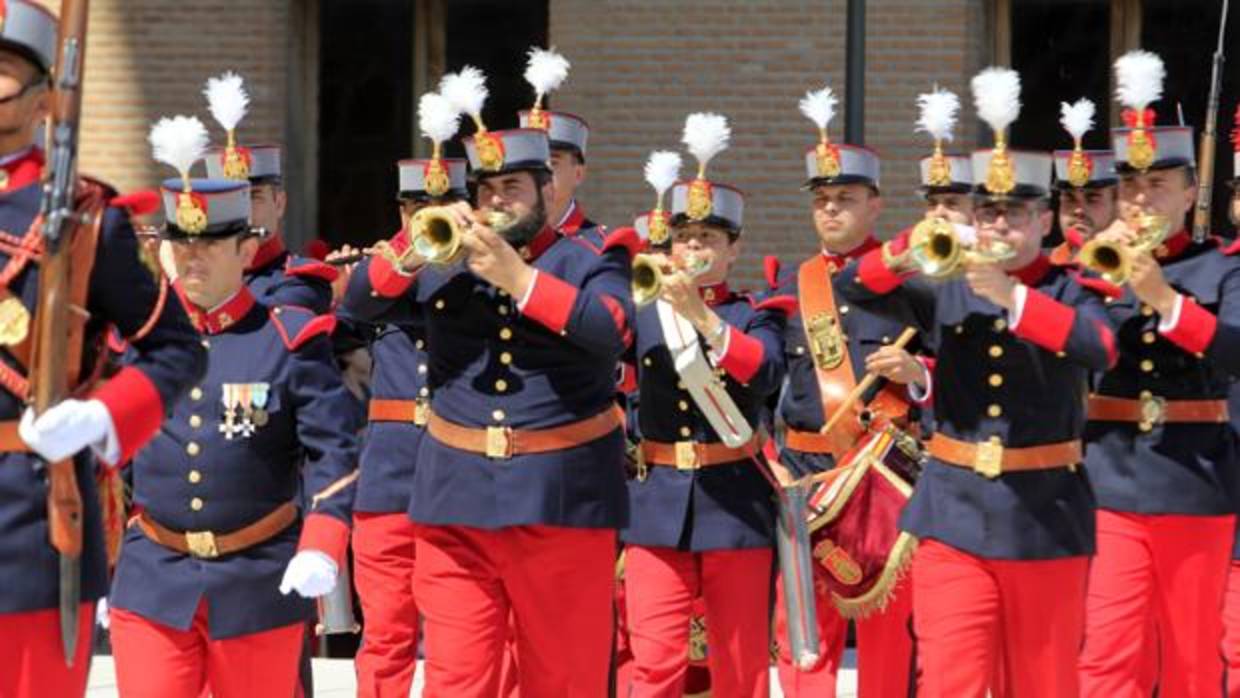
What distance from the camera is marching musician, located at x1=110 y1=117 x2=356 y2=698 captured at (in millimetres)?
7781

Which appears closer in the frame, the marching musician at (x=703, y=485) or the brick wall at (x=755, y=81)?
the marching musician at (x=703, y=485)

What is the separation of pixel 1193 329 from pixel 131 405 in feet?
13.6

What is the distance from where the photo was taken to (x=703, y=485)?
31.6 ft

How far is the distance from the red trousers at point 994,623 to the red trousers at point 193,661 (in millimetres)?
1832

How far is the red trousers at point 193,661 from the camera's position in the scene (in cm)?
772

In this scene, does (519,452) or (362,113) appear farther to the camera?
(362,113)

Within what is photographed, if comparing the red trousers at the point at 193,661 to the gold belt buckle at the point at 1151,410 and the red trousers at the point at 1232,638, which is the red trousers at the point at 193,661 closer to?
the gold belt buckle at the point at 1151,410

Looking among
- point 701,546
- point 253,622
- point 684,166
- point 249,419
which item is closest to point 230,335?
point 249,419

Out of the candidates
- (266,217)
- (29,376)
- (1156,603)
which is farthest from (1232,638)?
(29,376)

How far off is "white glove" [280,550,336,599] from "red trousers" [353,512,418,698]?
2.52 metres

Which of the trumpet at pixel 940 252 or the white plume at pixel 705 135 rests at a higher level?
the white plume at pixel 705 135

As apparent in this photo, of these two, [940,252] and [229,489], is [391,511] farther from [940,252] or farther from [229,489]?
[940,252]

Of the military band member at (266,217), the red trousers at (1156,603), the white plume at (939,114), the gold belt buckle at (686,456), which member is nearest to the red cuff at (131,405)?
the white plume at (939,114)

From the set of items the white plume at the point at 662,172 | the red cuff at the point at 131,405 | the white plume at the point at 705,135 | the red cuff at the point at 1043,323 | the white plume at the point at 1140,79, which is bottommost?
the red cuff at the point at 131,405
